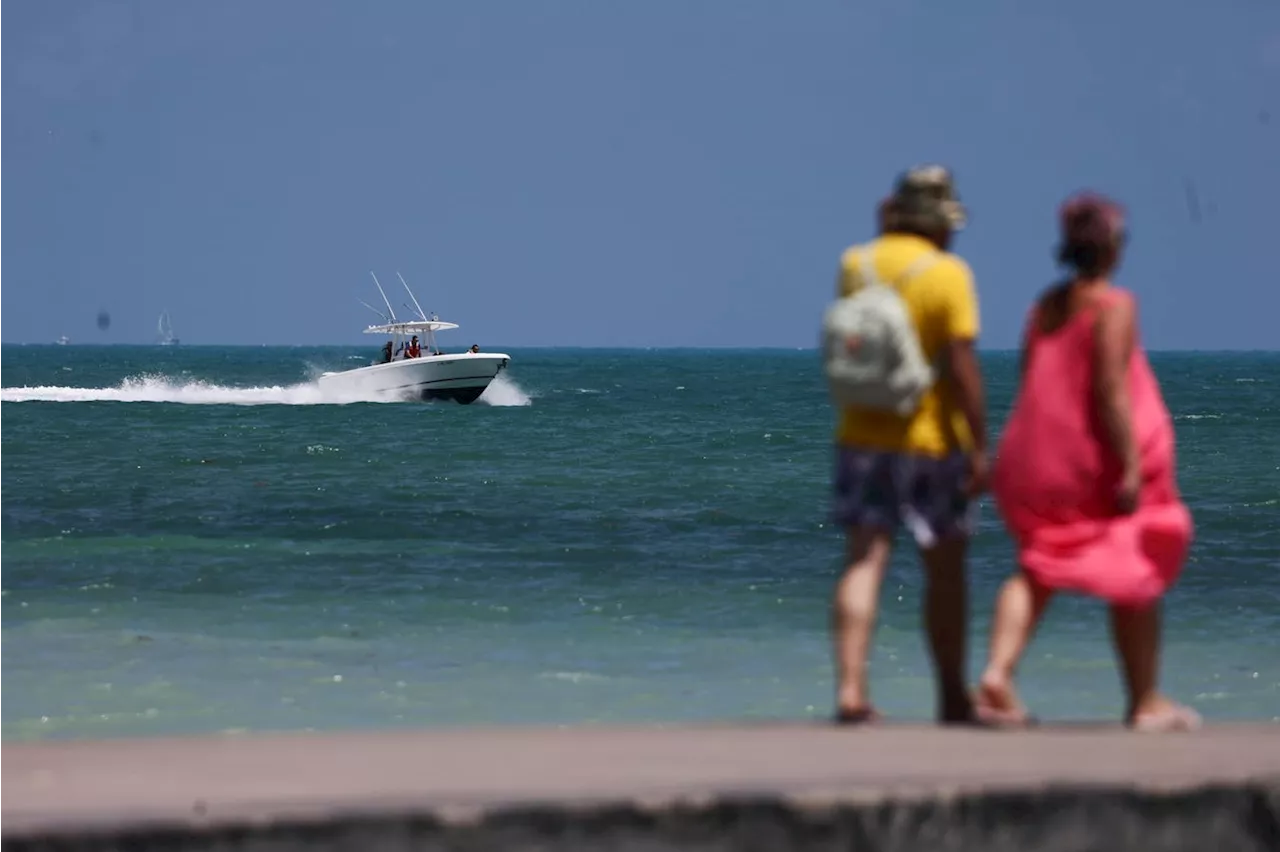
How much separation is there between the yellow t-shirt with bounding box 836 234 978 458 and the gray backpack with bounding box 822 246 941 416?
0.03 metres

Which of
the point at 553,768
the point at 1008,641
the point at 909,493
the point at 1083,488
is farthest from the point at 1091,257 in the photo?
the point at 553,768

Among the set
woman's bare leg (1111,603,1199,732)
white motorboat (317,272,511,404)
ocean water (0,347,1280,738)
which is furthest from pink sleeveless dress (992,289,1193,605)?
white motorboat (317,272,511,404)

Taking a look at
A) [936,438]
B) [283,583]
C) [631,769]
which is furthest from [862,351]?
[283,583]

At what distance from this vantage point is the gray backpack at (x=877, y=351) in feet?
15.1

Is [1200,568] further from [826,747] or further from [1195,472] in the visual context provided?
[1195,472]

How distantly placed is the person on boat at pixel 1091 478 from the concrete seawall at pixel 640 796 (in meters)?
0.61

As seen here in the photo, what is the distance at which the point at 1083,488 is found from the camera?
471cm

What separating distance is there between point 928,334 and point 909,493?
41 centimetres

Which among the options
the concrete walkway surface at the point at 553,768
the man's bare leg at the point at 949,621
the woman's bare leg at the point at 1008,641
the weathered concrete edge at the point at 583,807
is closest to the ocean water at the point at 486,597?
the man's bare leg at the point at 949,621

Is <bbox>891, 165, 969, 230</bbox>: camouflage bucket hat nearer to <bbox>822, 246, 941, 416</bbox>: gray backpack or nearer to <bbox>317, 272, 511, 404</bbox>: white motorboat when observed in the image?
<bbox>822, 246, 941, 416</bbox>: gray backpack

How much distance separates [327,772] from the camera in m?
3.75

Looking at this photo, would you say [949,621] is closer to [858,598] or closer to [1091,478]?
[858,598]

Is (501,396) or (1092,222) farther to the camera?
(501,396)

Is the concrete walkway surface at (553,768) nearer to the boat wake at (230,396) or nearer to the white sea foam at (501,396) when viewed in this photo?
the boat wake at (230,396)
